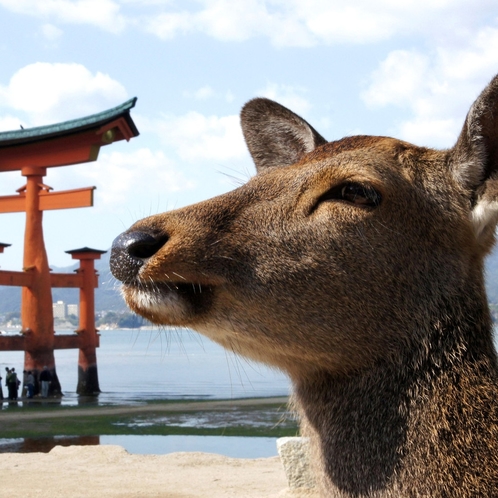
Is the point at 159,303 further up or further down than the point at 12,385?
further up

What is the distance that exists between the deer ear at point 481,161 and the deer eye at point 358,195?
36cm

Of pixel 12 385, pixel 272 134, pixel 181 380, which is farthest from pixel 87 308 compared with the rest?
pixel 272 134

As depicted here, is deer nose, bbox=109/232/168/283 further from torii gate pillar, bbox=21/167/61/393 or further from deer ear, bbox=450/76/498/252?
torii gate pillar, bbox=21/167/61/393

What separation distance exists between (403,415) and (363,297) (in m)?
0.41

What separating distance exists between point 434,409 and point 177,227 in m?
1.04

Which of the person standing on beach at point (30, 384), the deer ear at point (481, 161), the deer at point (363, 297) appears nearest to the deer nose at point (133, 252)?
the deer at point (363, 297)

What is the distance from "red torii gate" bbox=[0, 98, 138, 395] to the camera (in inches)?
776

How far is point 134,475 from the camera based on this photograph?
9953mm

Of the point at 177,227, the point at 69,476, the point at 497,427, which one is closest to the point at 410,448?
the point at 497,427

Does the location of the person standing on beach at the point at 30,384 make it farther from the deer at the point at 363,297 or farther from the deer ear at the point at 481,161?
the deer ear at the point at 481,161

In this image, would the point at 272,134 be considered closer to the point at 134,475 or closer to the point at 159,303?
the point at 159,303

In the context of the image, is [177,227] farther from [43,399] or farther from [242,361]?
[43,399]

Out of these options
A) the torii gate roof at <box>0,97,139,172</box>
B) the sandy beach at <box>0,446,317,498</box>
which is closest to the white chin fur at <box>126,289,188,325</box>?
the sandy beach at <box>0,446,317,498</box>

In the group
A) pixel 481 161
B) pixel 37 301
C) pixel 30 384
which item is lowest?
pixel 30 384
